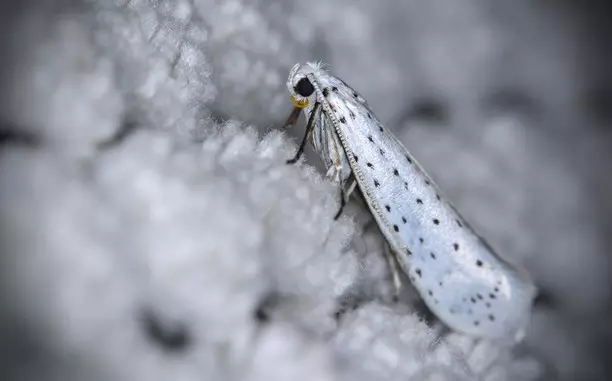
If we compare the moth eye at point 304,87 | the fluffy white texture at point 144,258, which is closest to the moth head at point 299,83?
the moth eye at point 304,87

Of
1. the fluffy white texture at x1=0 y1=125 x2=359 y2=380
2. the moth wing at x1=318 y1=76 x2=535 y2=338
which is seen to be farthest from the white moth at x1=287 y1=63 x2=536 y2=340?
the fluffy white texture at x1=0 y1=125 x2=359 y2=380

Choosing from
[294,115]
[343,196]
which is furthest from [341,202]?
[294,115]

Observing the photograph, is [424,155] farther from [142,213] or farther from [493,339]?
[142,213]

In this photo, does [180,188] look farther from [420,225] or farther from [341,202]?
[420,225]

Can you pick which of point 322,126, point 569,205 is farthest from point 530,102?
point 322,126

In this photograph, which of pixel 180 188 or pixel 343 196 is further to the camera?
pixel 343 196

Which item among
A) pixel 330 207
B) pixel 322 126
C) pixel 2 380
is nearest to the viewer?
pixel 2 380

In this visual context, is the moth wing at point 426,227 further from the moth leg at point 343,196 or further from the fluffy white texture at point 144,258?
the fluffy white texture at point 144,258
